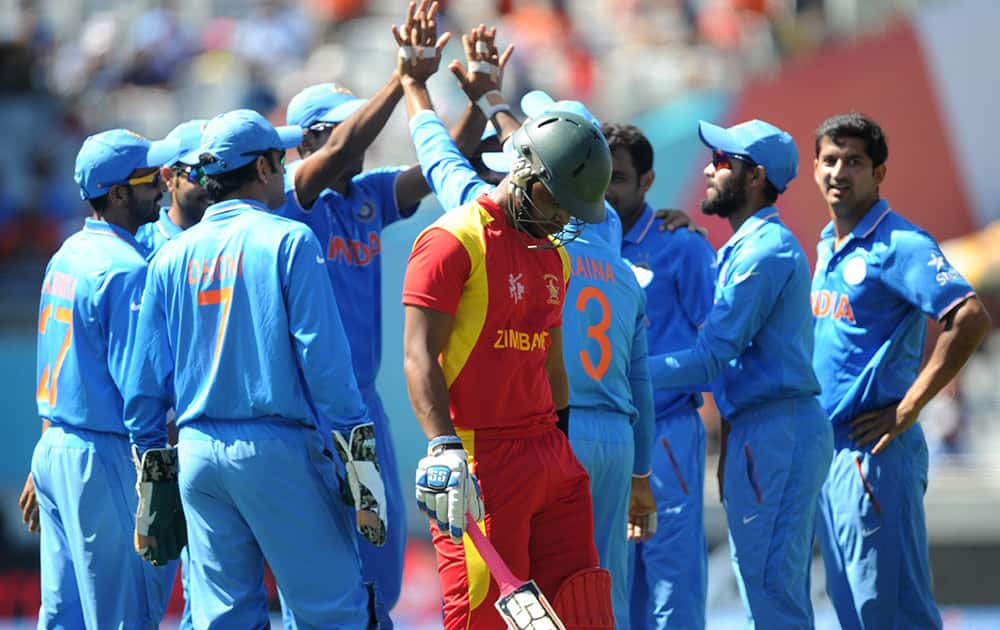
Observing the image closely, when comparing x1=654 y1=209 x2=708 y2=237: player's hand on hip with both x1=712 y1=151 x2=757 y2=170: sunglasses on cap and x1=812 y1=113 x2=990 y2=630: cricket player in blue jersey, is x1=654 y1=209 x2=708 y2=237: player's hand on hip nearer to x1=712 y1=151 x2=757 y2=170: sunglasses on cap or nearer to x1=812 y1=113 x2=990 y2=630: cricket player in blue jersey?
x1=712 y1=151 x2=757 y2=170: sunglasses on cap

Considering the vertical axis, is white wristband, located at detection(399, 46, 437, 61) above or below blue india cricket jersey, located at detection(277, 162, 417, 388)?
above

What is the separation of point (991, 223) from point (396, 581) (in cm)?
1111

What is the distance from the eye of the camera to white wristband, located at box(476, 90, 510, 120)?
616 centimetres

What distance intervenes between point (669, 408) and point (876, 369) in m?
1.01

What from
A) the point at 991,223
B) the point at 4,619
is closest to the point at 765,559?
the point at 4,619

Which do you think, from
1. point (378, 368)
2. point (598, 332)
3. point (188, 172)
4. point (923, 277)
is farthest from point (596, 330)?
point (188, 172)

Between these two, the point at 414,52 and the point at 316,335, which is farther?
the point at 414,52

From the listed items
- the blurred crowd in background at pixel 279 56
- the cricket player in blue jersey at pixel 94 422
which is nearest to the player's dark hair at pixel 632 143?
the cricket player in blue jersey at pixel 94 422

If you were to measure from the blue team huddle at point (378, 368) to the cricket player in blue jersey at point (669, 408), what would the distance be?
1 cm

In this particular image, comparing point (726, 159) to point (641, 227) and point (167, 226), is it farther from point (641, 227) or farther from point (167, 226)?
point (167, 226)

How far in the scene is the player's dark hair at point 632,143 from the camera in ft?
23.4

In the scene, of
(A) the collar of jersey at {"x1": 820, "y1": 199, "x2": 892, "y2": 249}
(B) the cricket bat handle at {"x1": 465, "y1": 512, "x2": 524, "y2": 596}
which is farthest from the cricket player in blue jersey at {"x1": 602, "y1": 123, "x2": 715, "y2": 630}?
(B) the cricket bat handle at {"x1": 465, "y1": 512, "x2": 524, "y2": 596}

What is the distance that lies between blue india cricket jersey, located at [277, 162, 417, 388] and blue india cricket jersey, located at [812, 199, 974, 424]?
2.16m

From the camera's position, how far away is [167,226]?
677cm
